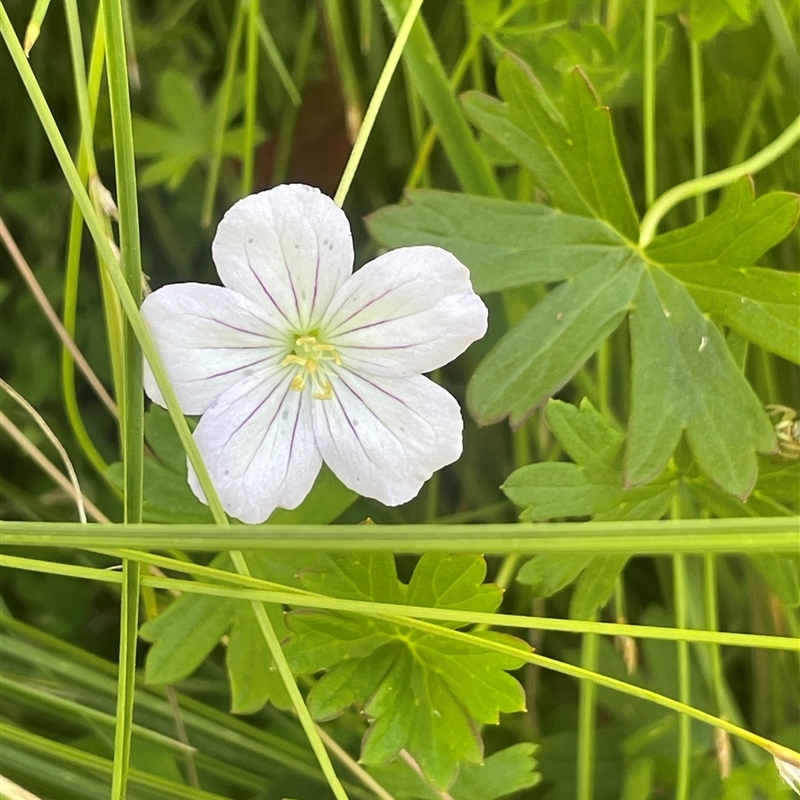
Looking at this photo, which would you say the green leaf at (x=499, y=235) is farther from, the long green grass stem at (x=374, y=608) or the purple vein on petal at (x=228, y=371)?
the long green grass stem at (x=374, y=608)

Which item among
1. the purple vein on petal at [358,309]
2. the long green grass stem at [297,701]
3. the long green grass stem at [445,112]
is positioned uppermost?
the long green grass stem at [445,112]

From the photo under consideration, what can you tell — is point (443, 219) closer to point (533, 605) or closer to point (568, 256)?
point (568, 256)

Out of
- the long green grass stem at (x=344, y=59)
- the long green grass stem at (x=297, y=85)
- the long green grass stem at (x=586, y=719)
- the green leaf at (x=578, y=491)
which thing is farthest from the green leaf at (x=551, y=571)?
the long green grass stem at (x=297, y=85)

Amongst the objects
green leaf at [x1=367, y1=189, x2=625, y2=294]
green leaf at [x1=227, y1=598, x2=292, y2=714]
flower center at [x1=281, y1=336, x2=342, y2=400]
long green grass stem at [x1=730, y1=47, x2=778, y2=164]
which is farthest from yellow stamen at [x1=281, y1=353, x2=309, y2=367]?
long green grass stem at [x1=730, y1=47, x2=778, y2=164]

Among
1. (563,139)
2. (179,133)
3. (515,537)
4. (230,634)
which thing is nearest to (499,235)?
(563,139)

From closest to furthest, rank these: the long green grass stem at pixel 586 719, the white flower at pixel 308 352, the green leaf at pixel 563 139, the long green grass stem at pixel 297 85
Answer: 1. the white flower at pixel 308 352
2. the green leaf at pixel 563 139
3. the long green grass stem at pixel 586 719
4. the long green grass stem at pixel 297 85

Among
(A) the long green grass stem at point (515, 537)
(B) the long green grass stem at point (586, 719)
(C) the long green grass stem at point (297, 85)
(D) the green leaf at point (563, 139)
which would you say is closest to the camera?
(A) the long green grass stem at point (515, 537)

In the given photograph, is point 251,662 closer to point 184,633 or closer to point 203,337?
point 184,633

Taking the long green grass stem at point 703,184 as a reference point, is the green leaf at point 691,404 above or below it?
below
